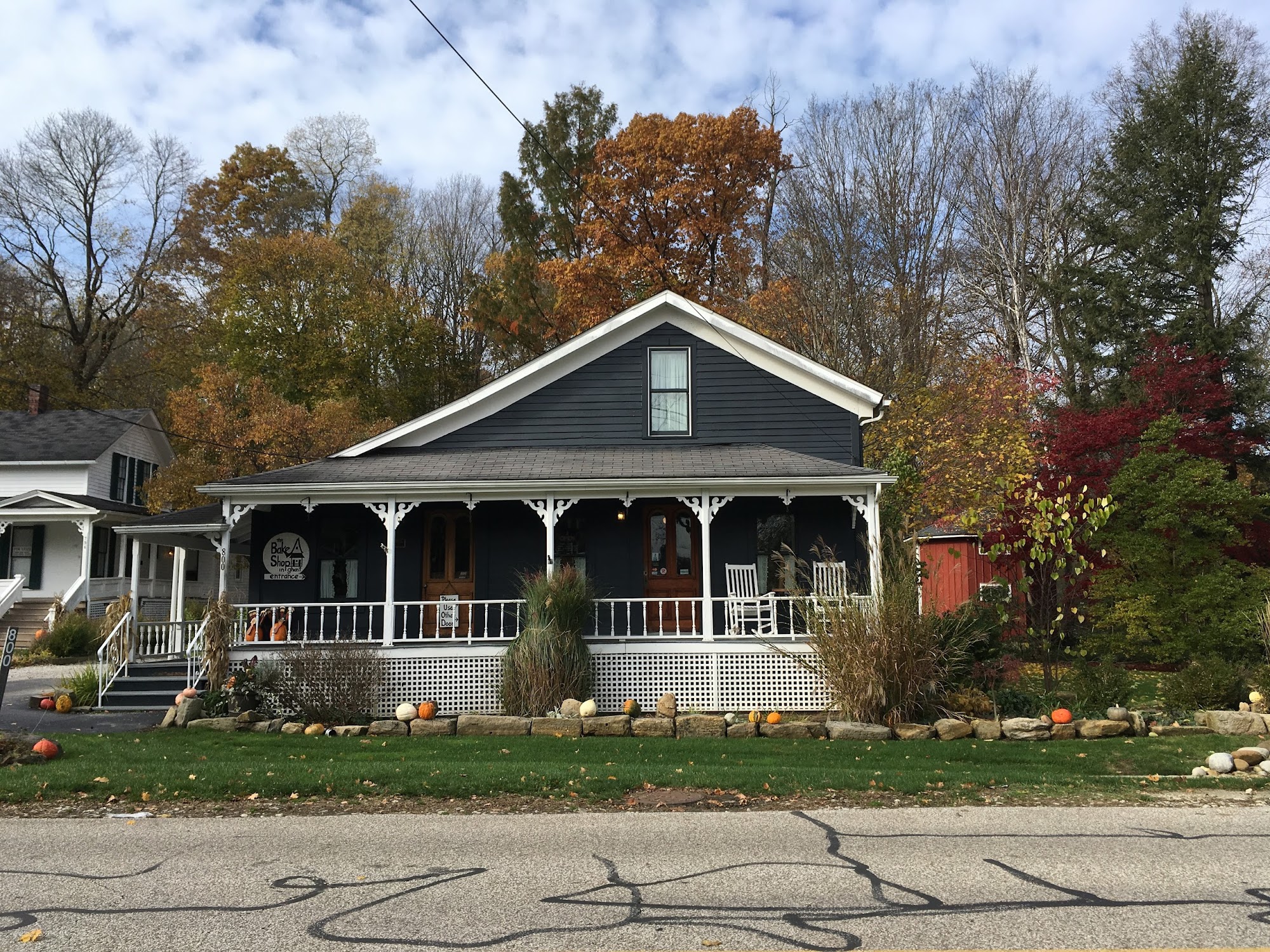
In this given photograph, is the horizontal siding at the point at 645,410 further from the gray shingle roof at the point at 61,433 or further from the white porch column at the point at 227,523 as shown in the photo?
the gray shingle roof at the point at 61,433

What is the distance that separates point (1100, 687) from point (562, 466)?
863 cm

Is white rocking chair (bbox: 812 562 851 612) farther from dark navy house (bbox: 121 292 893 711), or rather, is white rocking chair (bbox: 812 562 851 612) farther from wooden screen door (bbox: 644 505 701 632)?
wooden screen door (bbox: 644 505 701 632)

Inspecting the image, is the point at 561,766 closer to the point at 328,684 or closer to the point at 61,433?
the point at 328,684

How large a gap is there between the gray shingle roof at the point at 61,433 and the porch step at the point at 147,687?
17755mm

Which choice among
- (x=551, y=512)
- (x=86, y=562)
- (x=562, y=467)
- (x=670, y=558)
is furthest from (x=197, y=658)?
(x=86, y=562)

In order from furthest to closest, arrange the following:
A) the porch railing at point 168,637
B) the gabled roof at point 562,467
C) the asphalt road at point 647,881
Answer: the porch railing at point 168,637, the gabled roof at point 562,467, the asphalt road at point 647,881

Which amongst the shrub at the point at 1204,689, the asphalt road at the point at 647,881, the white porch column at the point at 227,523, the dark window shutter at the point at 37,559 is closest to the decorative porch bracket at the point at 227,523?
the white porch column at the point at 227,523

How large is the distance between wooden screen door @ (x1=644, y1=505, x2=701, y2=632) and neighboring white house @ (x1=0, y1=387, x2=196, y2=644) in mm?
14592

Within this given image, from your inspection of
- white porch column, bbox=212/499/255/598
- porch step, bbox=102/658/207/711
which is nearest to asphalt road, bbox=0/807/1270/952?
porch step, bbox=102/658/207/711

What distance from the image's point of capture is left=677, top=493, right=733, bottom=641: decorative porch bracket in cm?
1462

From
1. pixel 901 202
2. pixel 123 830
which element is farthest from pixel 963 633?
pixel 901 202

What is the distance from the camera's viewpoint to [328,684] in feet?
45.1

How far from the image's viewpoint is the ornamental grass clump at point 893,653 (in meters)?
12.4

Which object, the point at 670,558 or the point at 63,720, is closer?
the point at 63,720
